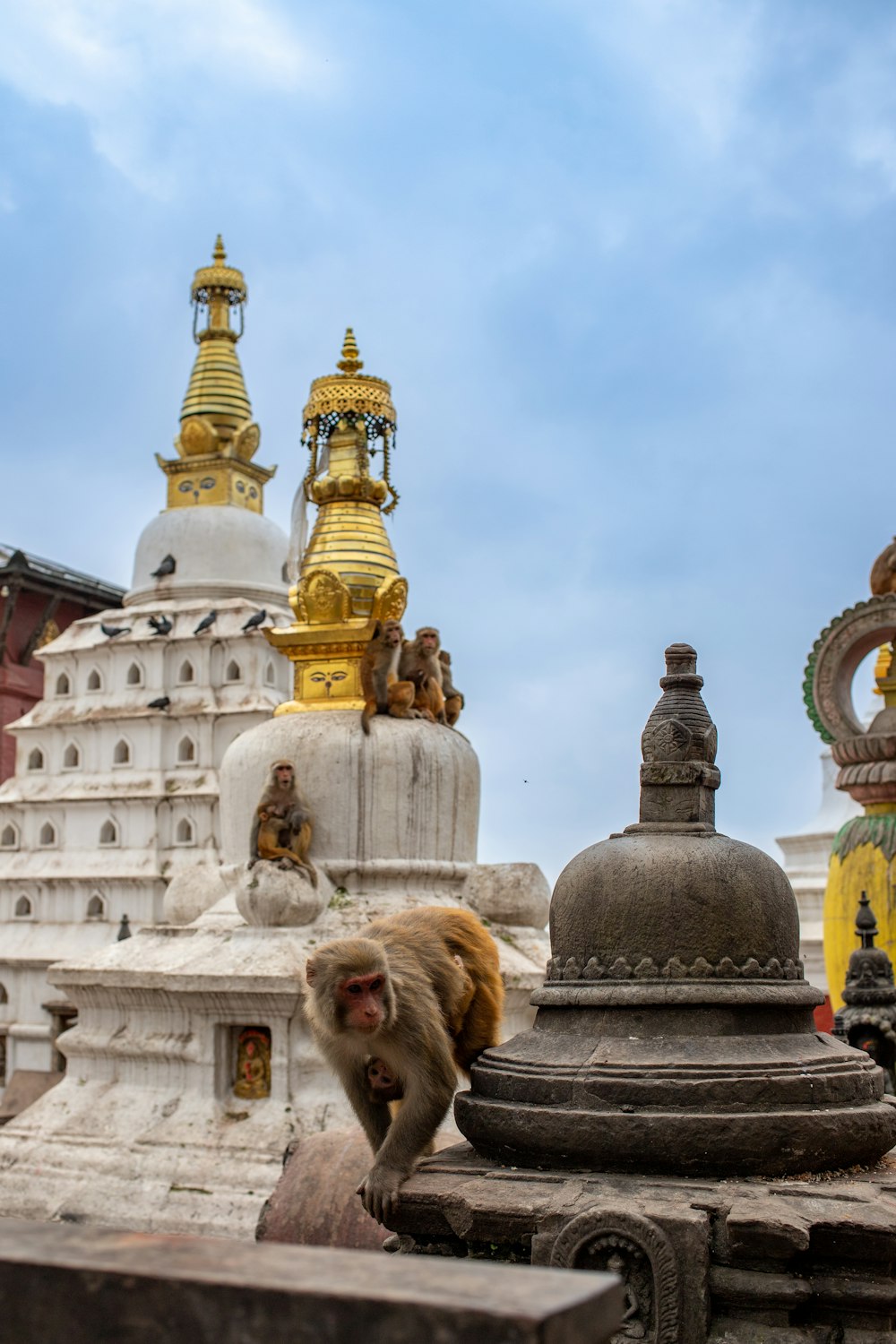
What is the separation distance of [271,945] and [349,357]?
637 centimetres

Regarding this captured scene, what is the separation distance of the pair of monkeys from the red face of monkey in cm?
710

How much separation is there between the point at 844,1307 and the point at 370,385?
11.3m

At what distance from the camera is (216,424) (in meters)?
25.6

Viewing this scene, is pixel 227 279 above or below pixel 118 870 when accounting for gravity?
Answer: above

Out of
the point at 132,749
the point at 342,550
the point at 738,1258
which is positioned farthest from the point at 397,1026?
the point at 132,749

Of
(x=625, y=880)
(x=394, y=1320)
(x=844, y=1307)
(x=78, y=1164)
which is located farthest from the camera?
(x=78, y=1164)

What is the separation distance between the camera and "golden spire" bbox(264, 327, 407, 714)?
40.5 feet

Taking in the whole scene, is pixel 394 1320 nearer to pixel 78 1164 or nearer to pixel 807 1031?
pixel 807 1031

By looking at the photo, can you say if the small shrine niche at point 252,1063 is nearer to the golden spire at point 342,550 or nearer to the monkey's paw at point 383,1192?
the golden spire at point 342,550

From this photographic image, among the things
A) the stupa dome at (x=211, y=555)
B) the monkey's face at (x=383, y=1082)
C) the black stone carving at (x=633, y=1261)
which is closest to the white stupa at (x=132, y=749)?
the stupa dome at (x=211, y=555)

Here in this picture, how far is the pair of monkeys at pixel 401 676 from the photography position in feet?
38.0

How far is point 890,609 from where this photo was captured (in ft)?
33.5

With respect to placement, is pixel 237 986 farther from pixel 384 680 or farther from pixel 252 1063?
pixel 384 680

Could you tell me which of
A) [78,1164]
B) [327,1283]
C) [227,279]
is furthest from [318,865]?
[227,279]
